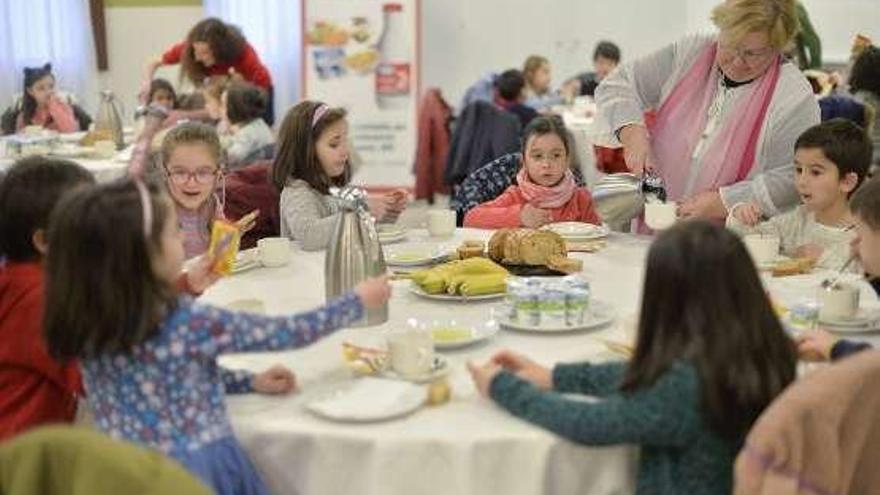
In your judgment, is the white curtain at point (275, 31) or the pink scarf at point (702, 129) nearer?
the pink scarf at point (702, 129)

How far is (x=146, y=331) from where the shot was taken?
1673mm

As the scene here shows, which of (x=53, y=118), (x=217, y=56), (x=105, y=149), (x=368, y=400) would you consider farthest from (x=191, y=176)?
(x=53, y=118)

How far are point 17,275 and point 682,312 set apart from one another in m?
1.24

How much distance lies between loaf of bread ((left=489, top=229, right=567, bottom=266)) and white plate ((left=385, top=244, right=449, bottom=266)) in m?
0.16

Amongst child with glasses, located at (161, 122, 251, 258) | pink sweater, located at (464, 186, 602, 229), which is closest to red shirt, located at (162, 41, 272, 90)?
pink sweater, located at (464, 186, 602, 229)

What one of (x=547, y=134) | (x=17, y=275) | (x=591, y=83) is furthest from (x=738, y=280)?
(x=591, y=83)

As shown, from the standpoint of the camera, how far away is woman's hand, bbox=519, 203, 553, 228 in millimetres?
3309

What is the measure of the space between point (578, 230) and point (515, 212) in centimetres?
34

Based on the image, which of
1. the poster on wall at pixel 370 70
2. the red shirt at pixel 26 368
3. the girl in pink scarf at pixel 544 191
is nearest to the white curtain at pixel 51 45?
the poster on wall at pixel 370 70

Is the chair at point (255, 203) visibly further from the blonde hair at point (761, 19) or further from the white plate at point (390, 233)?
the blonde hair at point (761, 19)

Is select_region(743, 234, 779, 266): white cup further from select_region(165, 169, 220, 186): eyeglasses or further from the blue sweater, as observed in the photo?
select_region(165, 169, 220, 186): eyeglasses

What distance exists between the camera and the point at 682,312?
1655mm

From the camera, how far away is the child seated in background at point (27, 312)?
2.03 metres

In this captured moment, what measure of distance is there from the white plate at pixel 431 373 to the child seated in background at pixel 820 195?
131 cm
